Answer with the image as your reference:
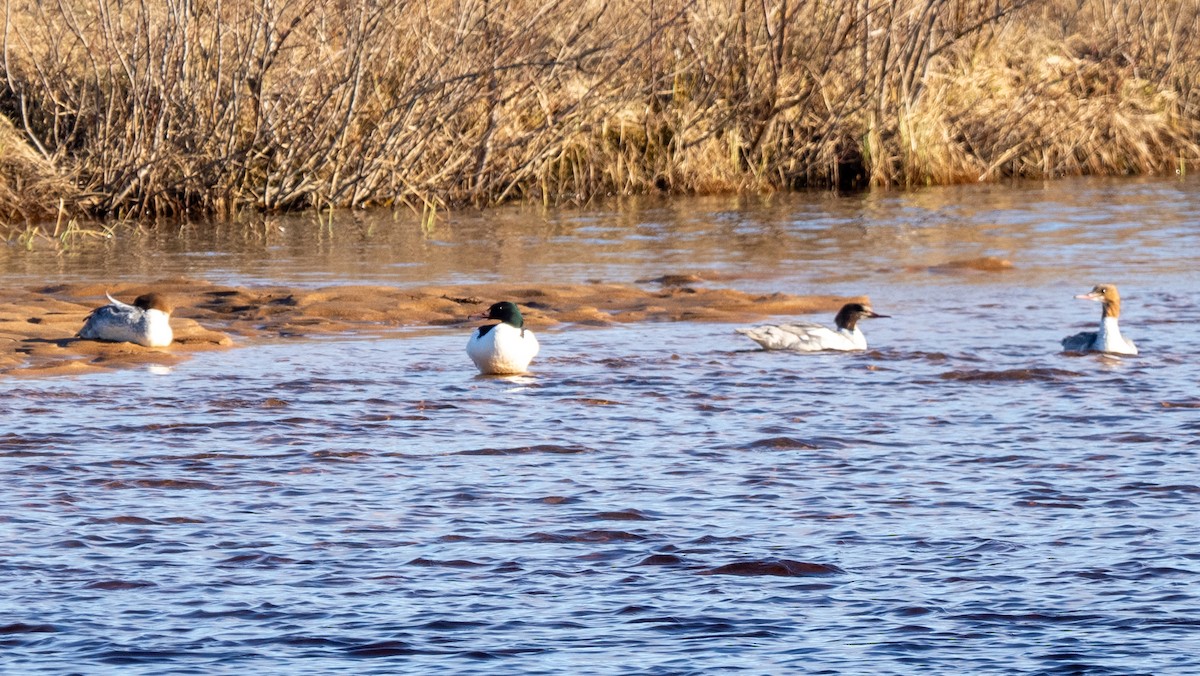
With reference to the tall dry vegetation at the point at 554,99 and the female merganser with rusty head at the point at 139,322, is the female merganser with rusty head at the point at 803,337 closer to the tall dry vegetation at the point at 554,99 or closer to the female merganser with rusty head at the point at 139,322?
the female merganser with rusty head at the point at 139,322

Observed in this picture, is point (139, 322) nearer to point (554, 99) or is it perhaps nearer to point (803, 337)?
point (803, 337)

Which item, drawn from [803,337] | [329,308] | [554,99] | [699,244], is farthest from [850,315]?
→ [554,99]

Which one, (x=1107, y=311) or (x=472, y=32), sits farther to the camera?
(x=472, y=32)

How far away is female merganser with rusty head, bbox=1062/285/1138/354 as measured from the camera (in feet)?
31.0

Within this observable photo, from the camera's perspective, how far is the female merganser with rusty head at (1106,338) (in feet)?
31.0

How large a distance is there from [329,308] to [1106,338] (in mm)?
4990

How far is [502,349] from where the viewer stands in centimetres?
888

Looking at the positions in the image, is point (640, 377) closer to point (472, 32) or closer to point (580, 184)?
point (472, 32)

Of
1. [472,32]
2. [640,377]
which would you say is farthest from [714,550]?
[472,32]

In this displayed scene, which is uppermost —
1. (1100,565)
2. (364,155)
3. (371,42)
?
(371,42)

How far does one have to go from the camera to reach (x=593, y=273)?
1401cm

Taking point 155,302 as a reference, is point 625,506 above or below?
below

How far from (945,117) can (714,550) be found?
1741 centimetres

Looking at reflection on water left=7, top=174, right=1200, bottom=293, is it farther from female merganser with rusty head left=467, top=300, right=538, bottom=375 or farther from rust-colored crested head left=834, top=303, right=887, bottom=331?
female merganser with rusty head left=467, top=300, right=538, bottom=375
